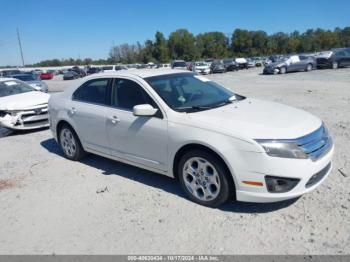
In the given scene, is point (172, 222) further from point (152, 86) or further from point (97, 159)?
point (97, 159)


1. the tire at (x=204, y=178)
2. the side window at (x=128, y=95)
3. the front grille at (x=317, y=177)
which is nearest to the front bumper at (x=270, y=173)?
the front grille at (x=317, y=177)

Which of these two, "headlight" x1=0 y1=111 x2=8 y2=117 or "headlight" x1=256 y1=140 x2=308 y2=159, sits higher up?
"headlight" x1=256 y1=140 x2=308 y2=159

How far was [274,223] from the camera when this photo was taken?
136 inches

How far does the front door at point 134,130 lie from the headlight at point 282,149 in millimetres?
1286

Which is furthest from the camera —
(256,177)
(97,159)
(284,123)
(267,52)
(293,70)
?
(267,52)

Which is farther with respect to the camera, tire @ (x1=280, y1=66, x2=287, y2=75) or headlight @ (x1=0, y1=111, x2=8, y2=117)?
tire @ (x1=280, y1=66, x2=287, y2=75)

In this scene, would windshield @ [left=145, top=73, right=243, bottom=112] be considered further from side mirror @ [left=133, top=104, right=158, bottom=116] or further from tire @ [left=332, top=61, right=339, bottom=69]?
tire @ [left=332, top=61, right=339, bottom=69]

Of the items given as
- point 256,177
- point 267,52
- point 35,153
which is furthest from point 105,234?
point 267,52

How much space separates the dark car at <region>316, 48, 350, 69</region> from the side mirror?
97.8ft

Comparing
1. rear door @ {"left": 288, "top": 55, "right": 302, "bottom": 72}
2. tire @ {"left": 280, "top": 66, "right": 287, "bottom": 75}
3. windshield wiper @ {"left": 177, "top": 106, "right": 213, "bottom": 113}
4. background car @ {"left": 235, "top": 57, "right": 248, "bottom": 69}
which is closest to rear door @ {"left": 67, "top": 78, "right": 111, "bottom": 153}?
windshield wiper @ {"left": 177, "top": 106, "right": 213, "bottom": 113}

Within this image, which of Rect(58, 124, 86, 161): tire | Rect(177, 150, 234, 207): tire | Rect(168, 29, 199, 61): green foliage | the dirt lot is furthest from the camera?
Rect(168, 29, 199, 61): green foliage

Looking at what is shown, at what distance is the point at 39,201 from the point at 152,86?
7.24ft

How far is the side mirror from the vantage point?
13.5 ft

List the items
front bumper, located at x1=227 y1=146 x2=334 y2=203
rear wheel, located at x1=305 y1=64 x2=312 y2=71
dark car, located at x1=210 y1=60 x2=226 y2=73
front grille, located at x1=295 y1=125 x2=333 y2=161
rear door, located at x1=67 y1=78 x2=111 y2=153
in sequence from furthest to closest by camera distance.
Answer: dark car, located at x1=210 y1=60 x2=226 y2=73 < rear wheel, located at x1=305 y1=64 x2=312 y2=71 < rear door, located at x1=67 y1=78 x2=111 y2=153 < front grille, located at x1=295 y1=125 x2=333 y2=161 < front bumper, located at x1=227 y1=146 x2=334 y2=203
